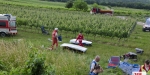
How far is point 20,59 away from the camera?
13.3m

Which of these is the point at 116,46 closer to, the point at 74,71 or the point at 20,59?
the point at 74,71

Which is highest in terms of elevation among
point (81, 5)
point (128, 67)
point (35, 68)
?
point (35, 68)

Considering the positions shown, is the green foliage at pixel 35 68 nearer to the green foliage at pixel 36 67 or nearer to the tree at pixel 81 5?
the green foliage at pixel 36 67

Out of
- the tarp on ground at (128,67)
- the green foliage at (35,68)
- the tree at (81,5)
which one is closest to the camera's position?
the green foliage at (35,68)

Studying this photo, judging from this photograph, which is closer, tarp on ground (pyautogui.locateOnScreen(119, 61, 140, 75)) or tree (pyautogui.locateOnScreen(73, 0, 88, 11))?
tarp on ground (pyautogui.locateOnScreen(119, 61, 140, 75))

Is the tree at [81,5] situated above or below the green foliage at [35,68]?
below

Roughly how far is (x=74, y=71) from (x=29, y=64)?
17.0ft

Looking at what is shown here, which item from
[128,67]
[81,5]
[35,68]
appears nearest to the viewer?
[35,68]

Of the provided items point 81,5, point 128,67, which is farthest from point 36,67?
point 81,5

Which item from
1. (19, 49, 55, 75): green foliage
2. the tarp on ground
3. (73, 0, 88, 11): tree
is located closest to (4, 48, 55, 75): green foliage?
(19, 49, 55, 75): green foliage

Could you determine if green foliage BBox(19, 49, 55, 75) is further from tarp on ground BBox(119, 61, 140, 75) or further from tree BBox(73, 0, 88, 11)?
tree BBox(73, 0, 88, 11)

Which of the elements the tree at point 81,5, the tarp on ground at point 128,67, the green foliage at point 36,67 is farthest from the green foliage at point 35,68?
the tree at point 81,5

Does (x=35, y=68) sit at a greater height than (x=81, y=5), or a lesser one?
greater

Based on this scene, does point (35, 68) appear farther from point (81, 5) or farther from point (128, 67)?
point (81, 5)
